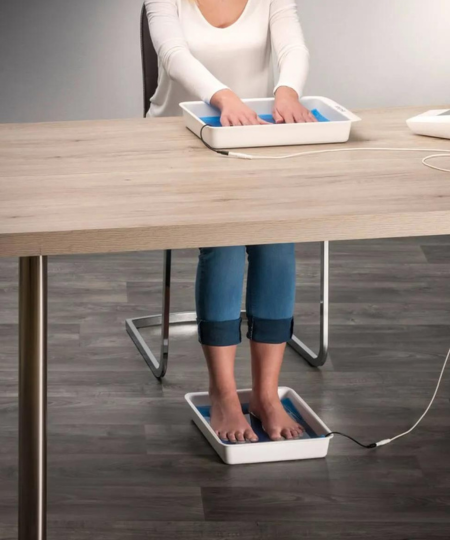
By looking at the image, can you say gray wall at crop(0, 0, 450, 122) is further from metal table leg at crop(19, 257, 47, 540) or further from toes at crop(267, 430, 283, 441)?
metal table leg at crop(19, 257, 47, 540)

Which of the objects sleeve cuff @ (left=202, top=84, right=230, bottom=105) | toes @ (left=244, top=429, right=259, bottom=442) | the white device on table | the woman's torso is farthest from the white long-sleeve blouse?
toes @ (left=244, top=429, right=259, bottom=442)

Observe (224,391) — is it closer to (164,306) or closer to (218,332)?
(218,332)

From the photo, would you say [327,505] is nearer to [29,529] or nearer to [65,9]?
[29,529]

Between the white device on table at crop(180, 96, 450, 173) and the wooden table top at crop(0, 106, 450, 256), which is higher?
the white device on table at crop(180, 96, 450, 173)

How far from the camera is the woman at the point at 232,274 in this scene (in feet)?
6.98

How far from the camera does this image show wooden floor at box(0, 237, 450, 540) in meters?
1.93

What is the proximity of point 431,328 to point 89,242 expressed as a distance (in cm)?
165

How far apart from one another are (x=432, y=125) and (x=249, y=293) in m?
0.55

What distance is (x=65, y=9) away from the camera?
12.5ft

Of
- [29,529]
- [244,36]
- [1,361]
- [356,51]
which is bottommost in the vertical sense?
[1,361]

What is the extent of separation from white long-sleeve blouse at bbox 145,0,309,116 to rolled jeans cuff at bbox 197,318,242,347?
552mm

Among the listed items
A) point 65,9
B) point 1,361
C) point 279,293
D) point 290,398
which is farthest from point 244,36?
point 65,9

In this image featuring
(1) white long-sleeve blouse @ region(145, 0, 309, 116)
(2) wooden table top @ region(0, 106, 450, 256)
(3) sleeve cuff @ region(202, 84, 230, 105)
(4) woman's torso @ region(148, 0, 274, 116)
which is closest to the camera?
(2) wooden table top @ region(0, 106, 450, 256)

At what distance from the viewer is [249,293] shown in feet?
7.25
